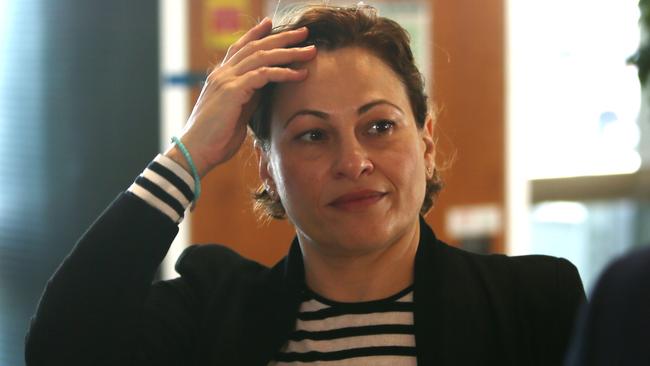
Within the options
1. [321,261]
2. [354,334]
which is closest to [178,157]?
[321,261]

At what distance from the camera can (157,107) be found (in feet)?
9.71

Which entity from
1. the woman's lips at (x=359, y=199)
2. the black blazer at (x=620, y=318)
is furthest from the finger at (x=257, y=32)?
the black blazer at (x=620, y=318)

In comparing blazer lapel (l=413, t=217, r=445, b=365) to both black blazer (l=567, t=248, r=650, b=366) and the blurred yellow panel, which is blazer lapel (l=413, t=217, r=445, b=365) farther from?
the blurred yellow panel

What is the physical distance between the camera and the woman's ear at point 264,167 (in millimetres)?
1559

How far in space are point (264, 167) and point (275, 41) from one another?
231 mm

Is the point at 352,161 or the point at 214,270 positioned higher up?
the point at 352,161

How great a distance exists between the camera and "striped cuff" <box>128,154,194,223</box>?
4.65ft

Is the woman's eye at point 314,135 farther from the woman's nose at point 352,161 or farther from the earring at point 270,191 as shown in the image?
the earring at point 270,191

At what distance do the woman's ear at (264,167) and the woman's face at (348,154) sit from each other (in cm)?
7

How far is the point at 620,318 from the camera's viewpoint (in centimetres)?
66

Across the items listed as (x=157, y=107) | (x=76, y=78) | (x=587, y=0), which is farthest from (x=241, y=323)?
(x=587, y=0)

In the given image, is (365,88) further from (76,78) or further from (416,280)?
(76,78)

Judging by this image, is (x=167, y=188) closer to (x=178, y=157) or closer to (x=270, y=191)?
(x=178, y=157)

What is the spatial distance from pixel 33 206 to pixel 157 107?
600 mm
